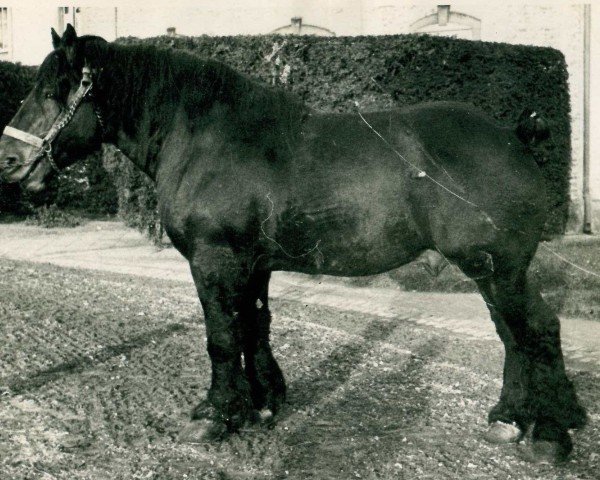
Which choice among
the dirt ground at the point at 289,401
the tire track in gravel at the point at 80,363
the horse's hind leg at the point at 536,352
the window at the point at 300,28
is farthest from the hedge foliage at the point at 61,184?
the horse's hind leg at the point at 536,352

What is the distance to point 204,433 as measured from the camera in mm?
4160

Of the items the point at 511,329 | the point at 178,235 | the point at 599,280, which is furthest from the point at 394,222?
the point at 599,280

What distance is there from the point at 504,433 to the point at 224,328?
1692mm

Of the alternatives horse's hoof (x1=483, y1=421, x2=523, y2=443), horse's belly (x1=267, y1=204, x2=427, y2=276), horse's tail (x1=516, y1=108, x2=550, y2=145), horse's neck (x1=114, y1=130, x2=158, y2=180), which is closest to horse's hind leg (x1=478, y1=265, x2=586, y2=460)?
horse's hoof (x1=483, y1=421, x2=523, y2=443)

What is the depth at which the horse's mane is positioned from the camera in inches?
164

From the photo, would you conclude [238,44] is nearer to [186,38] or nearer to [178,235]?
[186,38]

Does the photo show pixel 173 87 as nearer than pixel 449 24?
Yes

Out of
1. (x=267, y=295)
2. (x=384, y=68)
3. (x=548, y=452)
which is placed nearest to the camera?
(x=548, y=452)

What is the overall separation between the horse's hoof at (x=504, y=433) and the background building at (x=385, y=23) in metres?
8.81

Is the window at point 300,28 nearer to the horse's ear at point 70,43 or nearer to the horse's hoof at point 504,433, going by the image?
the horse's ear at point 70,43

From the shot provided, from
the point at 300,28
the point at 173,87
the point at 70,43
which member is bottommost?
the point at 173,87

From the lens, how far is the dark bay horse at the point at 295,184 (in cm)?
388

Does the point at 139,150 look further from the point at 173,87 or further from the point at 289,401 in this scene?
the point at 289,401

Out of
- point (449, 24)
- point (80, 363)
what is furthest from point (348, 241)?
point (449, 24)
